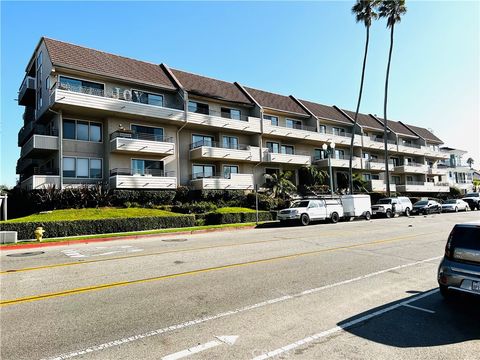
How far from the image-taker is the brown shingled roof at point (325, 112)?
1700 inches

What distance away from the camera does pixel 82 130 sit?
26.0 meters

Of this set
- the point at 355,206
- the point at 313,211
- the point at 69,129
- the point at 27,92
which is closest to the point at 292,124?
the point at 355,206

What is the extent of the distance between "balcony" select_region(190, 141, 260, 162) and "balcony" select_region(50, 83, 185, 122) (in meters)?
3.07

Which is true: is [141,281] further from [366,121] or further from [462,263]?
[366,121]

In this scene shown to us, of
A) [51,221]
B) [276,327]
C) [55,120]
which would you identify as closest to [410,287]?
[276,327]


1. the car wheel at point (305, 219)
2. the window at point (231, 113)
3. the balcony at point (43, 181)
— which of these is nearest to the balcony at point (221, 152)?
the window at point (231, 113)

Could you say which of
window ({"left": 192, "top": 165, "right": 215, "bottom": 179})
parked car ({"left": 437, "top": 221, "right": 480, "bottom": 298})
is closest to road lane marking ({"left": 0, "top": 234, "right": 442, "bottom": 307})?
parked car ({"left": 437, "top": 221, "right": 480, "bottom": 298})

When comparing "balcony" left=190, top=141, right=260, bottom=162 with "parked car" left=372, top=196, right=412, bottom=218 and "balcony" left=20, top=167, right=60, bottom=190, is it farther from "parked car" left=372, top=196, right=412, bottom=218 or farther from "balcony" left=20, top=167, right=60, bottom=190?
"parked car" left=372, top=196, right=412, bottom=218

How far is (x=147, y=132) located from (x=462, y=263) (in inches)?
1032

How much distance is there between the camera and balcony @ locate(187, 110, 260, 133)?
29.9 m

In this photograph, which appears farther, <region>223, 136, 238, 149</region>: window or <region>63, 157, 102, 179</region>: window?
<region>223, 136, 238, 149</region>: window

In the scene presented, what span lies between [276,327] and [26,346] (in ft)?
10.9

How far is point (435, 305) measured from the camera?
19.6ft

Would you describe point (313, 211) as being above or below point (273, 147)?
below
